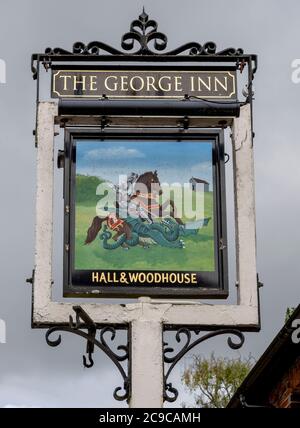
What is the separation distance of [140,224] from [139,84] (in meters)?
1.43

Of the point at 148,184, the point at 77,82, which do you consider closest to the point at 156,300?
the point at 148,184

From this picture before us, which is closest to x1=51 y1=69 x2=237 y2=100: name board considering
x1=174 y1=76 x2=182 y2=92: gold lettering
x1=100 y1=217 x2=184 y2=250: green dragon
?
x1=174 y1=76 x2=182 y2=92: gold lettering

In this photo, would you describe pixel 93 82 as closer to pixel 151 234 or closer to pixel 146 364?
pixel 151 234

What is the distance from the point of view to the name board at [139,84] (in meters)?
11.7

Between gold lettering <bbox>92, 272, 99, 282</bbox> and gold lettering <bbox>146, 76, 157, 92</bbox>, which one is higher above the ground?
gold lettering <bbox>146, 76, 157, 92</bbox>

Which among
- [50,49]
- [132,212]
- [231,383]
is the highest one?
[50,49]

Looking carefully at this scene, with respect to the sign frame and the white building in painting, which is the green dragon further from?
the sign frame

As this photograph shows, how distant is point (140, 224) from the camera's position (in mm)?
11359

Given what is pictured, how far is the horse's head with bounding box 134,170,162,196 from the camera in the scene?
450 inches

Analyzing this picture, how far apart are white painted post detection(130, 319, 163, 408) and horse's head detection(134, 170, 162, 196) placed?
1.27m

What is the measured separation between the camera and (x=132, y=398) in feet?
35.1

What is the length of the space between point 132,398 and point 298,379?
4453 millimetres

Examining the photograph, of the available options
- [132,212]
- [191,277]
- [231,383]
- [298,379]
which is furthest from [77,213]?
[231,383]
